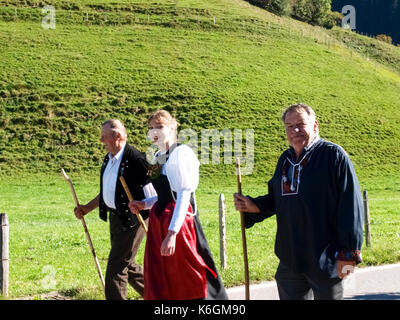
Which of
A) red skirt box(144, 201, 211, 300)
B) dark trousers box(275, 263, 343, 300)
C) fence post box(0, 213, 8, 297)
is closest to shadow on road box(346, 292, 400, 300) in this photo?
dark trousers box(275, 263, 343, 300)

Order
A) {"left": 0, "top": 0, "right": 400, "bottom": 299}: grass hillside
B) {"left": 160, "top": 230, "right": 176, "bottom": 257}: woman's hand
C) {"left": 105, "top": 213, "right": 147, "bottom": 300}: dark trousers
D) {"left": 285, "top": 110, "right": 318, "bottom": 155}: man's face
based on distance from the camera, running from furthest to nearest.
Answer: {"left": 0, "top": 0, "right": 400, "bottom": 299}: grass hillside → {"left": 105, "top": 213, "right": 147, "bottom": 300}: dark trousers → {"left": 160, "top": 230, "right": 176, "bottom": 257}: woman's hand → {"left": 285, "top": 110, "right": 318, "bottom": 155}: man's face

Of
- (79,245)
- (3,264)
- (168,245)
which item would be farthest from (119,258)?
(79,245)

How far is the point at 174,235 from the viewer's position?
16.8 ft

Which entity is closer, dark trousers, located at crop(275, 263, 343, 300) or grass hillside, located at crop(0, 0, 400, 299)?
dark trousers, located at crop(275, 263, 343, 300)

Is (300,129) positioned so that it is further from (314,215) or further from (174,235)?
(174,235)

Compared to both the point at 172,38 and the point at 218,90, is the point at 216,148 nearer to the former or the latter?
the point at 218,90

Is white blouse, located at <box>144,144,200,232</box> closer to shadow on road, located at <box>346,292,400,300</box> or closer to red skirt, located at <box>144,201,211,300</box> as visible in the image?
red skirt, located at <box>144,201,211,300</box>

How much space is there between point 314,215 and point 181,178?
4.15 feet

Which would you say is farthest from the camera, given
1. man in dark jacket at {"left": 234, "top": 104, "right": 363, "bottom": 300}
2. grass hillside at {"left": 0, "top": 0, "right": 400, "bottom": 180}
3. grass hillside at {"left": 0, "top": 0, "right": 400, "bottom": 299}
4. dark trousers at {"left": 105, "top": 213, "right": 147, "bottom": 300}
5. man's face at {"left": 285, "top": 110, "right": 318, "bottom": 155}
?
grass hillside at {"left": 0, "top": 0, "right": 400, "bottom": 180}

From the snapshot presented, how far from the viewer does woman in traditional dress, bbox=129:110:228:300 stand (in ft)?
17.2

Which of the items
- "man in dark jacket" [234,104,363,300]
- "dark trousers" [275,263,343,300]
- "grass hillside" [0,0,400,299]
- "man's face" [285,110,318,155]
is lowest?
"grass hillside" [0,0,400,299]

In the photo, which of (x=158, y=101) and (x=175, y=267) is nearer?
(x=175, y=267)

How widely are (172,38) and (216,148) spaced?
24.5 meters

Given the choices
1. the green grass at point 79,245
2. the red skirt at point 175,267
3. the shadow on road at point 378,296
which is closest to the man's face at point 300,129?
the red skirt at point 175,267
